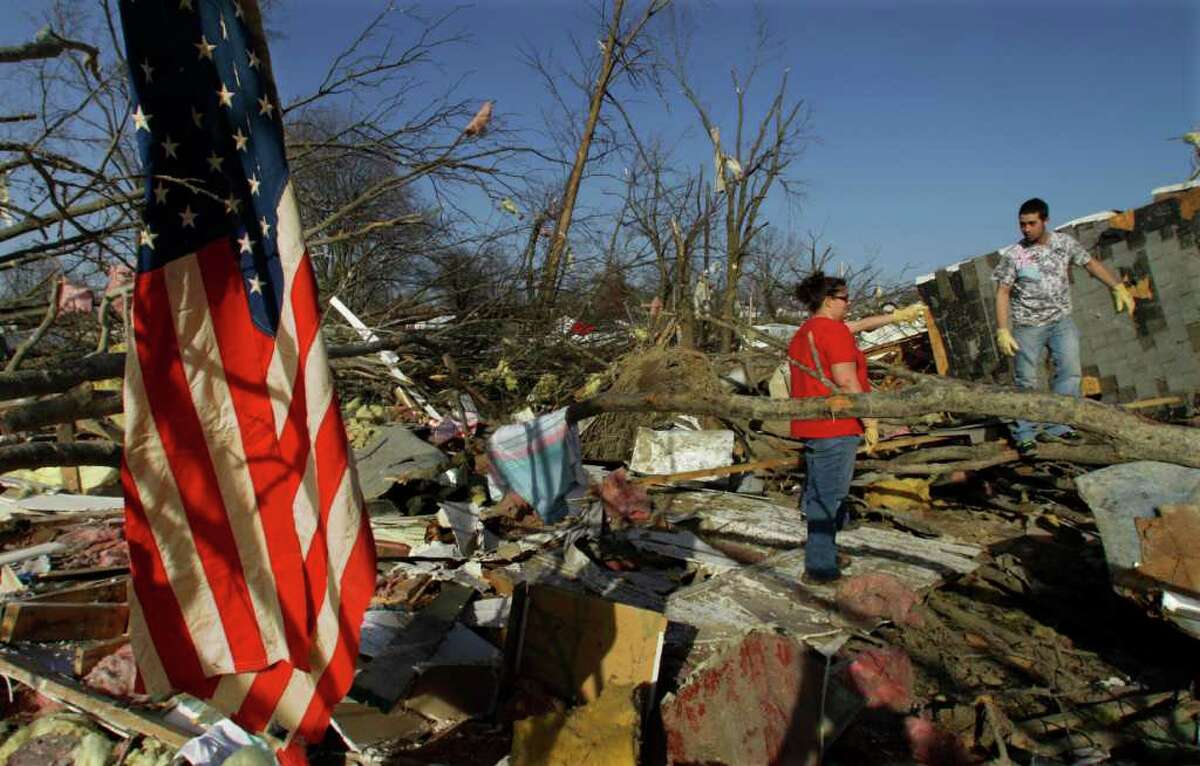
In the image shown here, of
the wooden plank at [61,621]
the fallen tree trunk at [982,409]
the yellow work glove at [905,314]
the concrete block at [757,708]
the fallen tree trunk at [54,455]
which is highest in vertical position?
the yellow work glove at [905,314]

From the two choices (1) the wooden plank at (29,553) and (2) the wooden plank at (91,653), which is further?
(1) the wooden plank at (29,553)

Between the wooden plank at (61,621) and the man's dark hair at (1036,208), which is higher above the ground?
the man's dark hair at (1036,208)

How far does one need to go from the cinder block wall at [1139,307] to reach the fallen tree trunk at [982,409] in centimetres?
578

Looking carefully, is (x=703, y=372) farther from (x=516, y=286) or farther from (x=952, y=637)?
(x=952, y=637)

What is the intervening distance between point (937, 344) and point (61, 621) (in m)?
7.72

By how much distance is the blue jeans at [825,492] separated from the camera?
15.6 feet

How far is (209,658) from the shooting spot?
2471 mm

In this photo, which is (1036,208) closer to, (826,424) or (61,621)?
(826,424)

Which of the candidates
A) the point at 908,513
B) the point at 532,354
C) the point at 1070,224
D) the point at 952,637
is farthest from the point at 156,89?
the point at 1070,224

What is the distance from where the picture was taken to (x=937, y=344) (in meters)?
8.57

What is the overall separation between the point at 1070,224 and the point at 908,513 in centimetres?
340

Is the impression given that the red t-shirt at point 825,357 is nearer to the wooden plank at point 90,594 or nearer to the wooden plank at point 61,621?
the wooden plank at point 61,621

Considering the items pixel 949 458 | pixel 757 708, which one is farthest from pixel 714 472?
pixel 757 708

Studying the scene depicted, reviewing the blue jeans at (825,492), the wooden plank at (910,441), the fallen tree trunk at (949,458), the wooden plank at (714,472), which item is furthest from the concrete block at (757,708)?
the wooden plank at (910,441)
